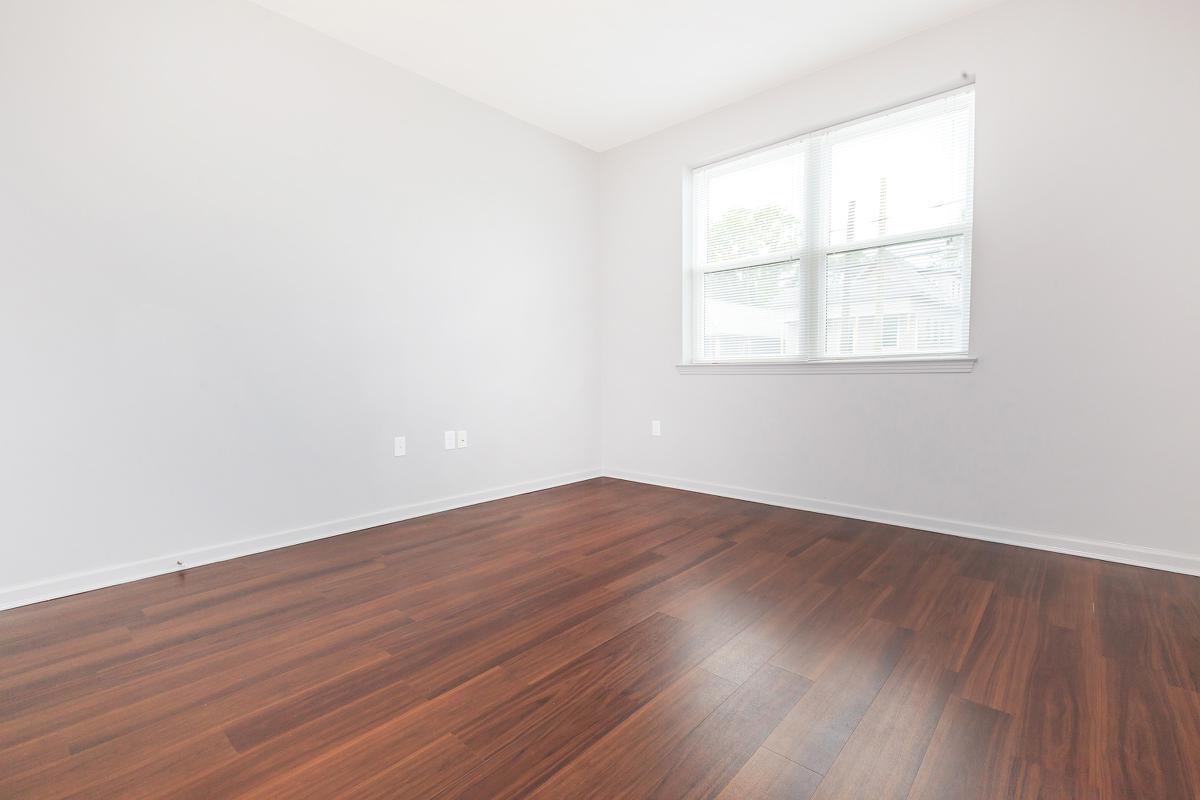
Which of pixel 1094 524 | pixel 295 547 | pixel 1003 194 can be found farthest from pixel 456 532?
pixel 1003 194

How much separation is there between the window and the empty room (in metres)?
0.02

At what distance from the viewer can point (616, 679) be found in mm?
1492

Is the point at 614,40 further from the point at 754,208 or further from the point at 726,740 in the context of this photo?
the point at 726,740

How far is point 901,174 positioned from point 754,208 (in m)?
0.91

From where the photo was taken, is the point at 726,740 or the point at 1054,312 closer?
the point at 726,740

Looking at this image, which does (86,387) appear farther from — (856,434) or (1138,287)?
(1138,287)

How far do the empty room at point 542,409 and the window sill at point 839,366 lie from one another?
1.0 inches

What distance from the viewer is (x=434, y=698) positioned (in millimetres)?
1417

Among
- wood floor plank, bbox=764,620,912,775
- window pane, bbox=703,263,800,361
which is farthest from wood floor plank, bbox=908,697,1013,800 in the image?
window pane, bbox=703,263,800,361

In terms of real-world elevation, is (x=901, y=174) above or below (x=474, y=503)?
above

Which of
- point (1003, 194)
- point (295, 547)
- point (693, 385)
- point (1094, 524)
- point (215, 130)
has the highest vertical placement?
point (215, 130)

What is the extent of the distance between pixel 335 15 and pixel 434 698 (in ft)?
10.2

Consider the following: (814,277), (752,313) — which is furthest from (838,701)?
(752,313)

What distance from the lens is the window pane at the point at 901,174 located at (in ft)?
9.33
